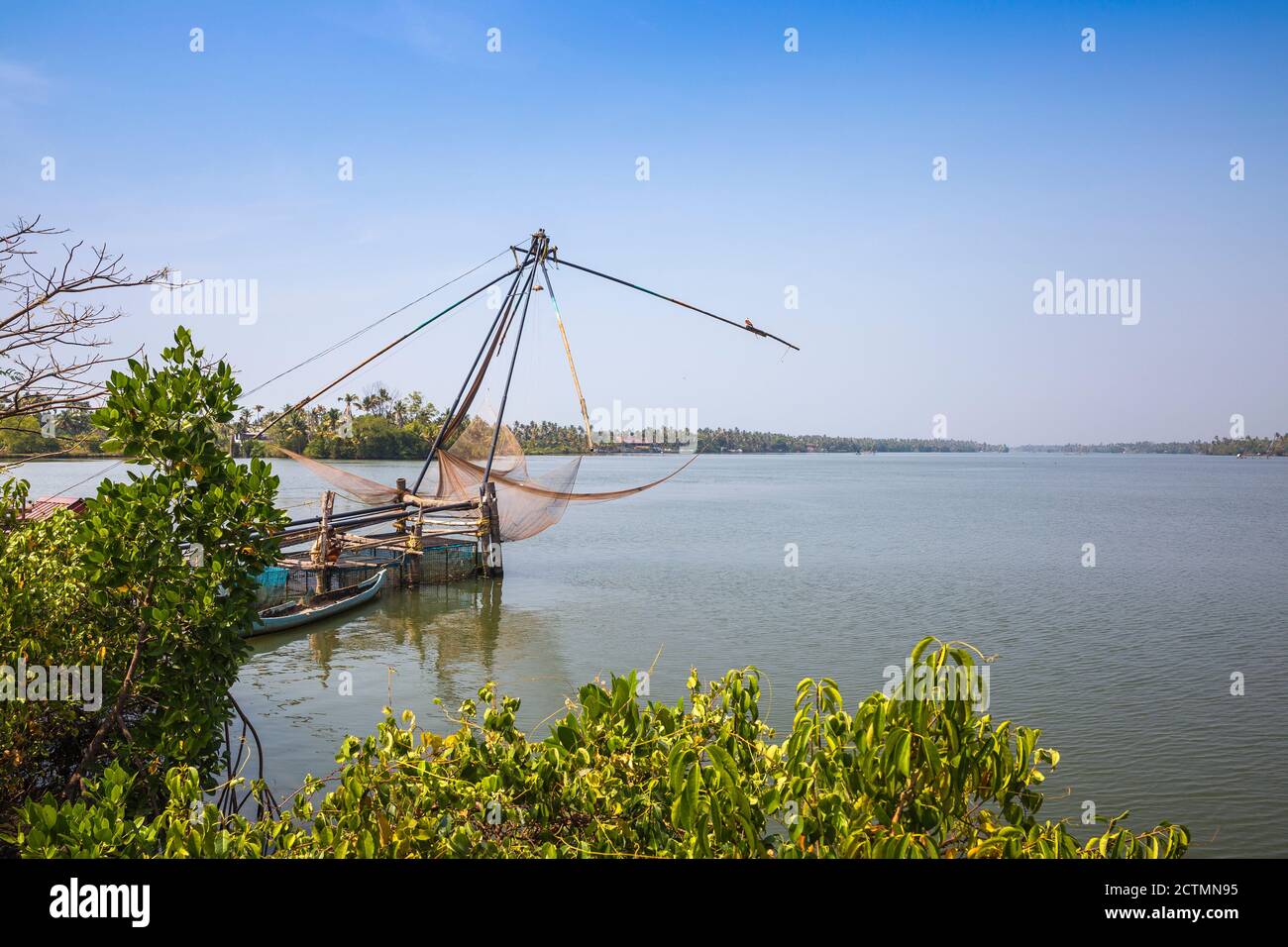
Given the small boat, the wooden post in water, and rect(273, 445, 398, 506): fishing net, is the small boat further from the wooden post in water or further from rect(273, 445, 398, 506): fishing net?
rect(273, 445, 398, 506): fishing net

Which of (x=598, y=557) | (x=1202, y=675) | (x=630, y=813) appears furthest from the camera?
(x=598, y=557)

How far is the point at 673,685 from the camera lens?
10898 mm

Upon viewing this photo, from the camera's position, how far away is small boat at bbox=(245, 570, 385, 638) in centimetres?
1290

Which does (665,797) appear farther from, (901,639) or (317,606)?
(317,606)

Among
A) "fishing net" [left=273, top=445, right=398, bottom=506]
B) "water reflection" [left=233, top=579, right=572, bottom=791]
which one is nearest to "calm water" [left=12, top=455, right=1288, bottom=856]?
"water reflection" [left=233, top=579, right=572, bottom=791]

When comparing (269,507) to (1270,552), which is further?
(1270,552)

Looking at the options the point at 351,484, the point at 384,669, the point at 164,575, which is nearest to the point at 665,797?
the point at 164,575

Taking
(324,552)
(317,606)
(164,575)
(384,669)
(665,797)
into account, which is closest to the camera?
(665,797)

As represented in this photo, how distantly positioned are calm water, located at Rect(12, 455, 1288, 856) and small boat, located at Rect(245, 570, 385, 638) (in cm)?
24

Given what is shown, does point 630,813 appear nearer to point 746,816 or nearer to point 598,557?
point 746,816

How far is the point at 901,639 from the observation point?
14.0m

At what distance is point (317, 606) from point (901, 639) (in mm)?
9322
